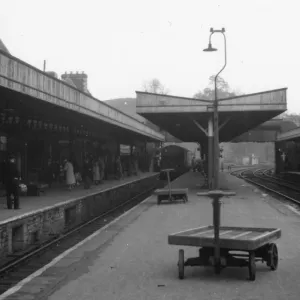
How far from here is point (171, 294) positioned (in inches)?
232

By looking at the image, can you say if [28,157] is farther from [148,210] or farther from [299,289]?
[299,289]

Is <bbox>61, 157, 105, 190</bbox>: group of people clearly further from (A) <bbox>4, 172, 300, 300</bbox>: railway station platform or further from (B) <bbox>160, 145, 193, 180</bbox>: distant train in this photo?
(B) <bbox>160, 145, 193, 180</bbox>: distant train

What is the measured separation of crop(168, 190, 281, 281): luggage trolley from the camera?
644 centimetres

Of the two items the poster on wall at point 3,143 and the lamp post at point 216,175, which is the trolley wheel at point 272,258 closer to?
the lamp post at point 216,175

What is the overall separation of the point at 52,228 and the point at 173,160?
3222 cm

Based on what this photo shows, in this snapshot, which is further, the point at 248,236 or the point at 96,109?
the point at 96,109

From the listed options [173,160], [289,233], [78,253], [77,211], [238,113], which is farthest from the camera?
[173,160]

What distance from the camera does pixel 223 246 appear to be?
6.55m

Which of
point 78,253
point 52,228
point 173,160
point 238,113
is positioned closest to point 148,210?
point 52,228

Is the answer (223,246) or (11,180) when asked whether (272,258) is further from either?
(11,180)

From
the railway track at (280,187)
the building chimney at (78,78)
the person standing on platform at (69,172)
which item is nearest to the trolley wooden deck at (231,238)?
the railway track at (280,187)

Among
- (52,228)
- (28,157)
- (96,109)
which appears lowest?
(52,228)

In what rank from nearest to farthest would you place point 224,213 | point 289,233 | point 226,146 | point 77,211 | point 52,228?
point 289,233 < point 52,228 < point 224,213 < point 77,211 < point 226,146

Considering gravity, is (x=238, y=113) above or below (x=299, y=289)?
above
